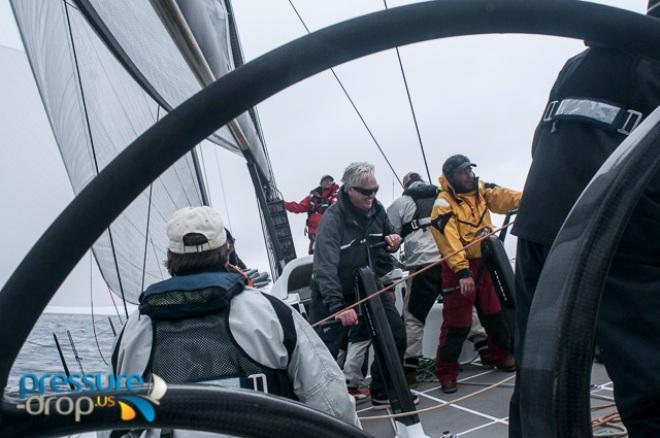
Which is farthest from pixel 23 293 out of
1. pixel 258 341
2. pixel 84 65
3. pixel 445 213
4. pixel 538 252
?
pixel 84 65

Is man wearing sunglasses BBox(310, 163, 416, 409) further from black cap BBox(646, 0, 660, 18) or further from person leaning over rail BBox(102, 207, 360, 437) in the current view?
A: black cap BBox(646, 0, 660, 18)

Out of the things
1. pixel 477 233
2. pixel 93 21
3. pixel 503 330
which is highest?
pixel 93 21

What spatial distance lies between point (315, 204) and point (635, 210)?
651cm

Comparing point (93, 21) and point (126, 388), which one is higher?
point (93, 21)

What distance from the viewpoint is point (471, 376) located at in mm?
3832

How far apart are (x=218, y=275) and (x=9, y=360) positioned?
1.08 m

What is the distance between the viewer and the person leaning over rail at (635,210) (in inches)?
45.3

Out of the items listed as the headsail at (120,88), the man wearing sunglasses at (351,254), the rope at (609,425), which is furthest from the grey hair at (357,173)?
the rope at (609,425)

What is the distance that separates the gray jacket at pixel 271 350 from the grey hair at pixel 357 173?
1.79m

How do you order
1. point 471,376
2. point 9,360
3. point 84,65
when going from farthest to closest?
point 84,65 < point 471,376 < point 9,360

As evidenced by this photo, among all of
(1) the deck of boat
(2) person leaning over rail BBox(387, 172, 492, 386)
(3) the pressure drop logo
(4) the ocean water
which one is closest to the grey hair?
(2) person leaning over rail BBox(387, 172, 492, 386)

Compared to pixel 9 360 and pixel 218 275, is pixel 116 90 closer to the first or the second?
pixel 218 275

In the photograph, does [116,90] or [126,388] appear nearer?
[126,388]

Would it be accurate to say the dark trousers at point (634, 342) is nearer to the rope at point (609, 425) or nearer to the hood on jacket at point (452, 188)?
the rope at point (609, 425)
